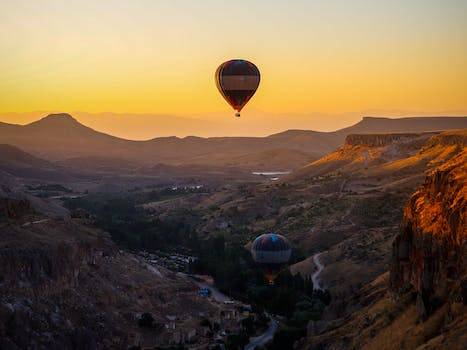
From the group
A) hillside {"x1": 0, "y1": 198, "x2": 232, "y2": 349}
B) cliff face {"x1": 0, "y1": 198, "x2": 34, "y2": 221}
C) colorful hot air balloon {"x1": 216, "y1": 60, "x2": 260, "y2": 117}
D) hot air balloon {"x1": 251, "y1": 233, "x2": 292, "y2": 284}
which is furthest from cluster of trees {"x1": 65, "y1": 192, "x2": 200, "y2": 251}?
hot air balloon {"x1": 251, "y1": 233, "x2": 292, "y2": 284}

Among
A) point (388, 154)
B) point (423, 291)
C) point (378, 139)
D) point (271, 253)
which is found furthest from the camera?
point (378, 139)

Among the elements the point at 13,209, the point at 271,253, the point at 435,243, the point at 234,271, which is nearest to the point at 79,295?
the point at 13,209

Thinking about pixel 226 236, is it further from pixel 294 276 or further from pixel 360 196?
pixel 294 276

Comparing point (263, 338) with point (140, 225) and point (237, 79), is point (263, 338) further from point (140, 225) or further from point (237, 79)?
point (140, 225)

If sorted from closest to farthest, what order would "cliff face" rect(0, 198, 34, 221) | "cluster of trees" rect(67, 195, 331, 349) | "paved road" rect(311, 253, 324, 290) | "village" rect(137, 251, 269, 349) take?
"village" rect(137, 251, 269, 349)
"cluster of trees" rect(67, 195, 331, 349)
"cliff face" rect(0, 198, 34, 221)
"paved road" rect(311, 253, 324, 290)

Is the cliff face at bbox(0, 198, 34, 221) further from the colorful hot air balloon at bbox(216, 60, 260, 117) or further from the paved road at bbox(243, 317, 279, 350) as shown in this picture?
the paved road at bbox(243, 317, 279, 350)

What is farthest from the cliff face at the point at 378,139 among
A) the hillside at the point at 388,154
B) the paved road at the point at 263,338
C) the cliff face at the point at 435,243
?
the cliff face at the point at 435,243
